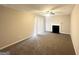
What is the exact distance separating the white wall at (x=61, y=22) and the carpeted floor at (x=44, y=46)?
273 millimetres

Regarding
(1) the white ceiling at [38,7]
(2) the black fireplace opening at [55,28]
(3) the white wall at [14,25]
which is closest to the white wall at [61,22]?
(2) the black fireplace opening at [55,28]

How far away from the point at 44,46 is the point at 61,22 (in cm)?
151

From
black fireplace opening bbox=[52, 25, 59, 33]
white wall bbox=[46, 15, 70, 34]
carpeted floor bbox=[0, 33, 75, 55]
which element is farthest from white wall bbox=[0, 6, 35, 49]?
black fireplace opening bbox=[52, 25, 59, 33]

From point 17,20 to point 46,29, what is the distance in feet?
4.16

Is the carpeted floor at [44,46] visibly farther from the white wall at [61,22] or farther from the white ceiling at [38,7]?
the white ceiling at [38,7]

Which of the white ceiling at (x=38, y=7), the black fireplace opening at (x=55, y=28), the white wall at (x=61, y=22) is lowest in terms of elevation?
the black fireplace opening at (x=55, y=28)

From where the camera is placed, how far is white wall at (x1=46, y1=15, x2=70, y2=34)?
14.2 feet

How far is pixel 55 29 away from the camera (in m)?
4.68

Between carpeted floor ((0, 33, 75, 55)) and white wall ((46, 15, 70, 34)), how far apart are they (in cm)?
27

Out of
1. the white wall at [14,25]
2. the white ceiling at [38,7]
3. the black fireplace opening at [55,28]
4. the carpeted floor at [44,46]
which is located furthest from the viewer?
the black fireplace opening at [55,28]

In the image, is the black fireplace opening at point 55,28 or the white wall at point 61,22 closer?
the white wall at point 61,22

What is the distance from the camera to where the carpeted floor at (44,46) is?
3.24 m

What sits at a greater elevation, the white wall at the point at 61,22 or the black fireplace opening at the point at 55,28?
the white wall at the point at 61,22
